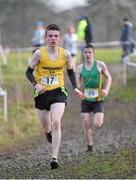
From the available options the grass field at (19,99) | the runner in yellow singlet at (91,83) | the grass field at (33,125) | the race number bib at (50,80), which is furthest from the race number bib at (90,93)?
the grass field at (19,99)

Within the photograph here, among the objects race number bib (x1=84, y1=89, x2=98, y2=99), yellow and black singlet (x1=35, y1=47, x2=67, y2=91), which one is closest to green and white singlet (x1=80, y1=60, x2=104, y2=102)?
race number bib (x1=84, y1=89, x2=98, y2=99)

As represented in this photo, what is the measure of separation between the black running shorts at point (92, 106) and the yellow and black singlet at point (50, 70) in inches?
75.8

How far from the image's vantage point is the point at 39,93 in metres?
8.30

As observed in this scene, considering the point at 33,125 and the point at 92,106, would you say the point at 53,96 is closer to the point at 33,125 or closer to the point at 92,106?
the point at 92,106

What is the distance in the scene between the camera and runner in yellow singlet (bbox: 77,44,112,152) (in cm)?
983

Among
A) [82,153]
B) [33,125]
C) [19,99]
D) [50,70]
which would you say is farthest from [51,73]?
[19,99]

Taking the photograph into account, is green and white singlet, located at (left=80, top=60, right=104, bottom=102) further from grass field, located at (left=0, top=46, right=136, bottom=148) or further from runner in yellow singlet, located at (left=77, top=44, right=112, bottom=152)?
grass field, located at (left=0, top=46, right=136, bottom=148)

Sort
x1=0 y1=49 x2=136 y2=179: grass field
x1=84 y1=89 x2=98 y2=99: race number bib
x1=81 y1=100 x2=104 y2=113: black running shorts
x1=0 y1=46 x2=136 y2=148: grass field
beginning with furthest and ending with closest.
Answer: x1=0 y1=46 x2=136 y2=148: grass field, x1=81 y1=100 x2=104 y2=113: black running shorts, x1=84 y1=89 x2=98 y2=99: race number bib, x1=0 y1=49 x2=136 y2=179: grass field

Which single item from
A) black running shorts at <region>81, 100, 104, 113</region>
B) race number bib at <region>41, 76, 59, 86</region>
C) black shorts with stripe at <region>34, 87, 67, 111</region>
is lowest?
black running shorts at <region>81, 100, 104, 113</region>

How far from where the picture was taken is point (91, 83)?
32.6 ft

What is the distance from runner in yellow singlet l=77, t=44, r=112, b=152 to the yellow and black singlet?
1584mm

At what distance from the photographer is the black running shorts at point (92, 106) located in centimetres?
1006

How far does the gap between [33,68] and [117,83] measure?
12.0 metres

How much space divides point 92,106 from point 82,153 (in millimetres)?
866
